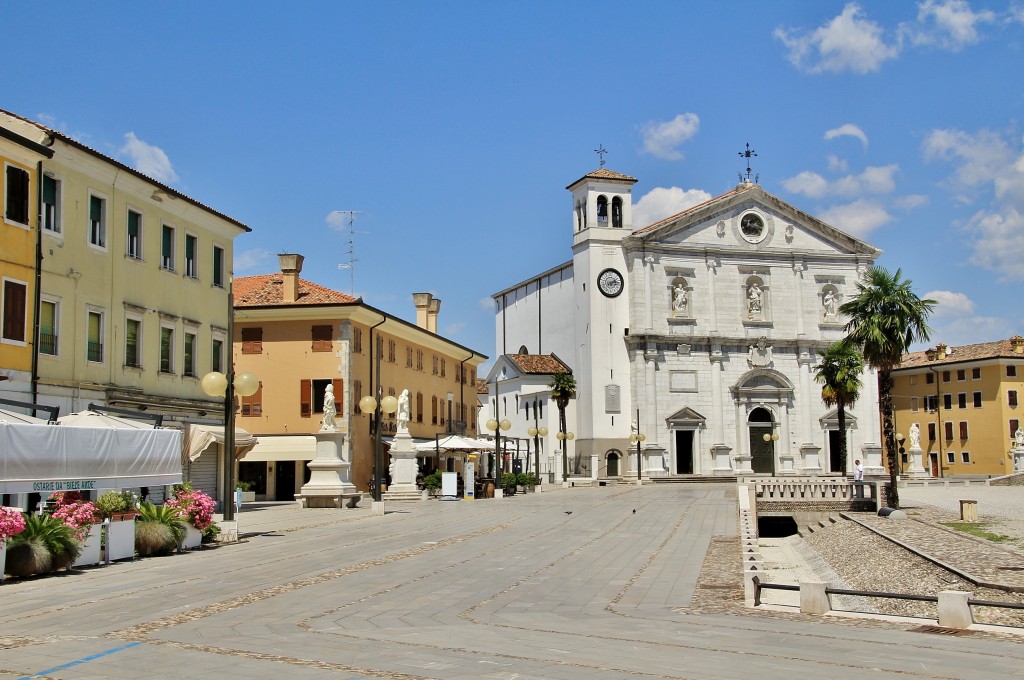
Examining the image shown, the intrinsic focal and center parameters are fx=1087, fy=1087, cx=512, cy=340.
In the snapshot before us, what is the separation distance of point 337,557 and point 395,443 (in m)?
24.2

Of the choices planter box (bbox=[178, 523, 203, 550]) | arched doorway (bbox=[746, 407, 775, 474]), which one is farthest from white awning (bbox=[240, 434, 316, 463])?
arched doorway (bbox=[746, 407, 775, 474])

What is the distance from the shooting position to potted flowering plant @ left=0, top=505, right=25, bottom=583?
623 inches

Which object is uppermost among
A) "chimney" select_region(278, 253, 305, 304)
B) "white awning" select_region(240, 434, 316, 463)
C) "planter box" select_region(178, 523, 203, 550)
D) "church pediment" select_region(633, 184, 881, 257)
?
"church pediment" select_region(633, 184, 881, 257)

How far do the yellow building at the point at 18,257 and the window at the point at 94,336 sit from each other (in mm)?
2757

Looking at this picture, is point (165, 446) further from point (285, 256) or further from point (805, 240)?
point (805, 240)

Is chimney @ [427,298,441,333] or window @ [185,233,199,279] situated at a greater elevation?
chimney @ [427,298,441,333]

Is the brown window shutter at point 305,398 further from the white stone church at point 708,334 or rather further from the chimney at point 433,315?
the white stone church at point 708,334

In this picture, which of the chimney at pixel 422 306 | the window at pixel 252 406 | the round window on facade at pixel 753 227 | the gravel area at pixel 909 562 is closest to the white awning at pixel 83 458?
the gravel area at pixel 909 562

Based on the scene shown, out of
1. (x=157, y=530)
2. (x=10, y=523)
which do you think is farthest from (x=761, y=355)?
(x=10, y=523)

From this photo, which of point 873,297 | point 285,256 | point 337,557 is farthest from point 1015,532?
point 285,256

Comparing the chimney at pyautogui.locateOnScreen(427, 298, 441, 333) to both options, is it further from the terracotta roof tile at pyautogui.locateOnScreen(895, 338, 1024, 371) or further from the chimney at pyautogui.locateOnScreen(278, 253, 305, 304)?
the terracotta roof tile at pyautogui.locateOnScreen(895, 338, 1024, 371)

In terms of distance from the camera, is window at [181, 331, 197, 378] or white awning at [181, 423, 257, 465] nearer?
white awning at [181, 423, 257, 465]

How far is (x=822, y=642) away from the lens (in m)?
11.4

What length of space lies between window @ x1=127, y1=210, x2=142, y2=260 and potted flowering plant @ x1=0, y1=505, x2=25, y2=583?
1596 cm
